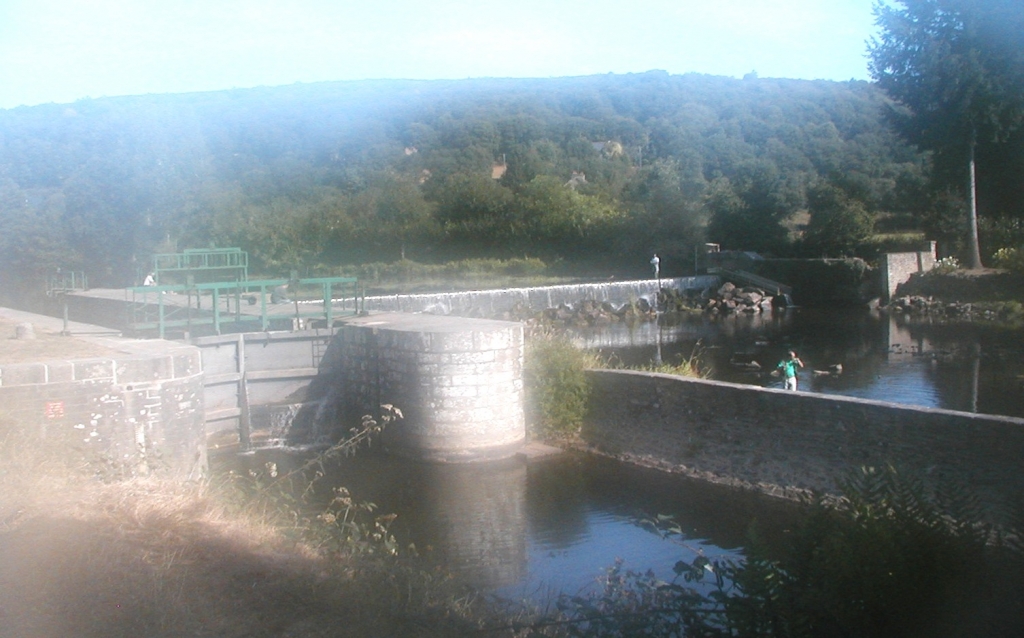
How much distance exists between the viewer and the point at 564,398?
15.6m

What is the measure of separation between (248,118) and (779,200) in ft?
118

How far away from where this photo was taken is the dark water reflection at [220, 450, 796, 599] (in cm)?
1029

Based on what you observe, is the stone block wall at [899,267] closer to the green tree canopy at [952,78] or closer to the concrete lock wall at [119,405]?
the green tree canopy at [952,78]

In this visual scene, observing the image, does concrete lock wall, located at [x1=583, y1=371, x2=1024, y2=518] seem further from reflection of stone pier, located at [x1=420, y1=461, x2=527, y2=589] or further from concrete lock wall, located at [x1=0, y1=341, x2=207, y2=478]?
concrete lock wall, located at [x1=0, y1=341, x2=207, y2=478]

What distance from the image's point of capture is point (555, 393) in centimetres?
1569

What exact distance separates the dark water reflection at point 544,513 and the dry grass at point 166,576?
3.28 metres

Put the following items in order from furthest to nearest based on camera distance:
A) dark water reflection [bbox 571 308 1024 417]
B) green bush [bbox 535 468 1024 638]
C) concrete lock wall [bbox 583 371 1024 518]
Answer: dark water reflection [bbox 571 308 1024 417] → concrete lock wall [bbox 583 371 1024 518] → green bush [bbox 535 468 1024 638]

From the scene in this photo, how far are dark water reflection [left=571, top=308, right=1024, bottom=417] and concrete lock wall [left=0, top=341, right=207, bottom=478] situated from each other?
1117cm

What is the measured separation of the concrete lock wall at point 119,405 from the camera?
10.4m

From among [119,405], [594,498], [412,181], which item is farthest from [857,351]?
[412,181]

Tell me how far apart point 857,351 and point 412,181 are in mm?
37111

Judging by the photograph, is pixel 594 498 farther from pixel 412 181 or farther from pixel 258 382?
pixel 412 181

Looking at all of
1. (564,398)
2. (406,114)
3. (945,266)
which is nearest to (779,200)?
(945,266)

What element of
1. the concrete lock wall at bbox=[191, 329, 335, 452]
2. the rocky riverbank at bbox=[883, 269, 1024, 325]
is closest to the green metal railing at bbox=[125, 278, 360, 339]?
the concrete lock wall at bbox=[191, 329, 335, 452]
